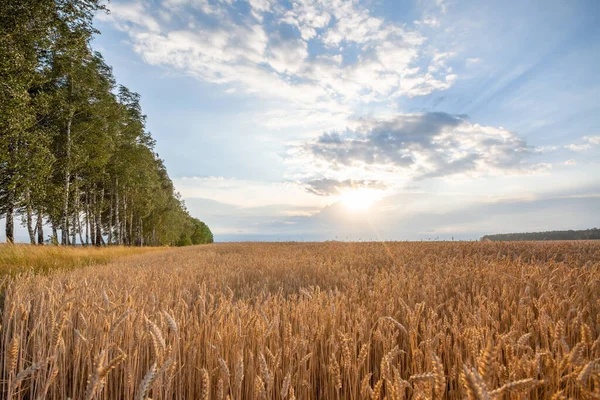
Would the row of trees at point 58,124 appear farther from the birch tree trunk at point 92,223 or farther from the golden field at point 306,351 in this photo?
the golden field at point 306,351

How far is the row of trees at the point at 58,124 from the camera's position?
49.1ft

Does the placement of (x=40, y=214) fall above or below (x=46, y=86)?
below

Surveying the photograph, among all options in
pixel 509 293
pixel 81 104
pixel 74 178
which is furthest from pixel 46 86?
pixel 509 293

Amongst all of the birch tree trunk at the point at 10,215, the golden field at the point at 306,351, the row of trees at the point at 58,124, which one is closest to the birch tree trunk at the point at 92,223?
the row of trees at the point at 58,124

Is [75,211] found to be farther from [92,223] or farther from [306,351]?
[306,351]

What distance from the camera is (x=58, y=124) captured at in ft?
71.4

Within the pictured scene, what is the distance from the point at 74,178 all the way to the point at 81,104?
5.73 metres

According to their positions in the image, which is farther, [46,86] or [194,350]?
[46,86]

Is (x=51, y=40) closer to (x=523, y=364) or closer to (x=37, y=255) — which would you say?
(x=37, y=255)

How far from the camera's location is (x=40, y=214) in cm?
2372

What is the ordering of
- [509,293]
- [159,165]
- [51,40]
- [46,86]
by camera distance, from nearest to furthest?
1. [509,293]
2. [51,40]
3. [46,86]
4. [159,165]

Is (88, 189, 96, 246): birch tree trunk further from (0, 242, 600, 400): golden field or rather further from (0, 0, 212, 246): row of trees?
(0, 242, 600, 400): golden field

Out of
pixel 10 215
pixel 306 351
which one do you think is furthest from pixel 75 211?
pixel 306 351

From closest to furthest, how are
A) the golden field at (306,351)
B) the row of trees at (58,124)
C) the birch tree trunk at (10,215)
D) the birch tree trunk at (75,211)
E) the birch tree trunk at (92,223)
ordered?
the golden field at (306,351)
the row of trees at (58,124)
the birch tree trunk at (10,215)
the birch tree trunk at (75,211)
the birch tree trunk at (92,223)
